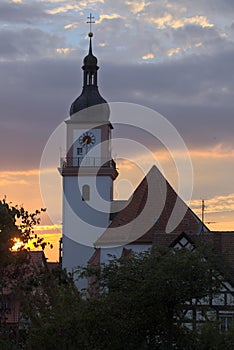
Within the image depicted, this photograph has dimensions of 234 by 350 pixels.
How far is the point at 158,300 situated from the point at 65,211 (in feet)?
131

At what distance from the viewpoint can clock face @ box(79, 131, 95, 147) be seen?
72.2 metres

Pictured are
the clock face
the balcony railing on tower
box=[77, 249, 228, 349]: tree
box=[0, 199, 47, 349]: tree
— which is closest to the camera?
box=[77, 249, 228, 349]: tree

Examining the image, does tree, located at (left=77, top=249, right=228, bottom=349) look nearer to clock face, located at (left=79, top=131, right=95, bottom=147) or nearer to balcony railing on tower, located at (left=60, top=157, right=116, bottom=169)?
balcony railing on tower, located at (left=60, top=157, right=116, bottom=169)

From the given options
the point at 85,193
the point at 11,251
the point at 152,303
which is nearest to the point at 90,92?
the point at 85,193

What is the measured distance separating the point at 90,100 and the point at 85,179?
6043 mm

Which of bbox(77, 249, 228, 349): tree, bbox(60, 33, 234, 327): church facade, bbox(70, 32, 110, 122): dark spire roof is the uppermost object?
bbox(70, 32, 110, 122): dark spire roof

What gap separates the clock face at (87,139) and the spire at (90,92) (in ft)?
5.41

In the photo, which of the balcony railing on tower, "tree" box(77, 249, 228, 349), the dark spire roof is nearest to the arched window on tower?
the balcony railing on tower

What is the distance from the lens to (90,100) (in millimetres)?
73375

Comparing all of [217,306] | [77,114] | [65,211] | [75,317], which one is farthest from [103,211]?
[75,317]

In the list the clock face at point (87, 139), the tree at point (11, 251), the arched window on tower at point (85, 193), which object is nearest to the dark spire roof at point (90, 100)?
the clock face at point (87, 139)

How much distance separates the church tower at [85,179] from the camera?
70625 millimetres

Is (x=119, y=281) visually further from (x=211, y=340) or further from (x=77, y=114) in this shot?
(x=77, y=114)

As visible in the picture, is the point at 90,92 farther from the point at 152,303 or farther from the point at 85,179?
the point at 152,303
